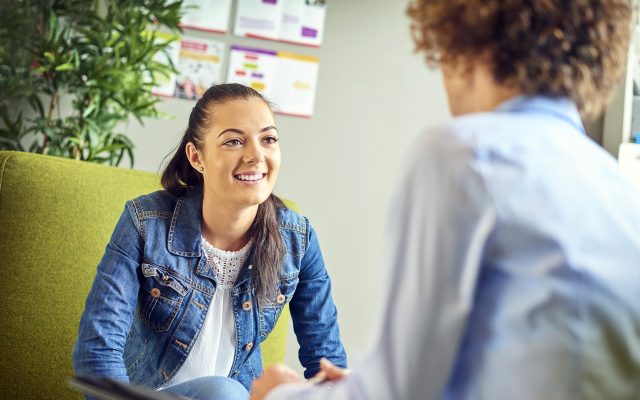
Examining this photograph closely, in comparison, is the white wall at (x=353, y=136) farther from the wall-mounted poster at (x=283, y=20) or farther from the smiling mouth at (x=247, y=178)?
the smiling mouth at (x=247, y=178)

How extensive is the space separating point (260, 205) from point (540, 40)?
1216 mm

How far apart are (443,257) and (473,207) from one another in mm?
50

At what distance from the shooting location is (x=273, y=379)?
0.98 metres

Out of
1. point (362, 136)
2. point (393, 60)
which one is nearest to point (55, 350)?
point (362, 136)

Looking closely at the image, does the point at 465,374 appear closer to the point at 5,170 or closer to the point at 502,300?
the point at 502,300

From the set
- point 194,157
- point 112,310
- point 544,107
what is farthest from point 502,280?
point 194,157

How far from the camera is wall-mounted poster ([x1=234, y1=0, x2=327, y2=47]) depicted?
3.58m

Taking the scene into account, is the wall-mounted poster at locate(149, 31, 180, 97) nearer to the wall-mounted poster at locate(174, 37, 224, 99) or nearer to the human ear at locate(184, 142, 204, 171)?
the wall-mounted poster at locate(174, 37, 224, 99)

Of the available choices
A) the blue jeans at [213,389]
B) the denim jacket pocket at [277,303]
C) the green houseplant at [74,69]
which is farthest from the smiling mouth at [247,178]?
the green houseplant at [74,69]

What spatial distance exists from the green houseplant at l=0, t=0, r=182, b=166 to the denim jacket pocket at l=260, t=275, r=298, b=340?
1312mm

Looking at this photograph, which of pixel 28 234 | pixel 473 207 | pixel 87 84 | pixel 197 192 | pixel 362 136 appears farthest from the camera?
pixel 362 136

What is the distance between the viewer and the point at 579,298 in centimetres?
66

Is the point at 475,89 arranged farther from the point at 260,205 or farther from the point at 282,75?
the point at 282,75

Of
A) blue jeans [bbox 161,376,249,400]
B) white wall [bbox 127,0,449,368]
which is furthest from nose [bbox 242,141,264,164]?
white wall [bbox 127,0,449,368]
